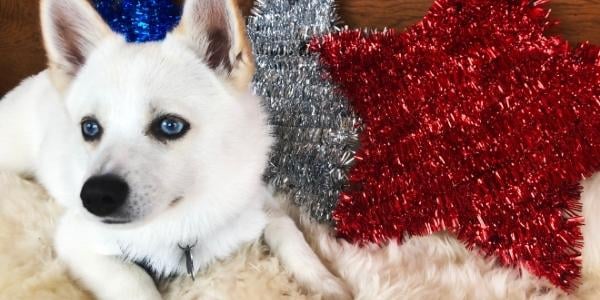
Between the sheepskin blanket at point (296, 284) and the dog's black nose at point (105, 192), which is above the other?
the dog's black nose at point (105, 192)

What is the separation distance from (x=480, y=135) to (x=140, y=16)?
91cm

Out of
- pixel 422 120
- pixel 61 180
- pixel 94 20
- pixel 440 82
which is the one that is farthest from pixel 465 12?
pixel 61 180

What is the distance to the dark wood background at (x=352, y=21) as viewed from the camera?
4.59 feet

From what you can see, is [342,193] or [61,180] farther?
[342,193]

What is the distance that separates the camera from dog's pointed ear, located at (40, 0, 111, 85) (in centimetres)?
106

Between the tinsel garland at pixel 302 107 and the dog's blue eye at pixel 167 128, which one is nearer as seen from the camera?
the dog's blue eye at pixel 167 128

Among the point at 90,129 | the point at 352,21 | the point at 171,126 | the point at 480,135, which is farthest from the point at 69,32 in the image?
the point at 480,135

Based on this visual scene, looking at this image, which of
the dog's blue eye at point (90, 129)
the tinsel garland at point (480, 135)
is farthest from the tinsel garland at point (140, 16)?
the tinsel garland at point (480, 135)

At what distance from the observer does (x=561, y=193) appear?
4.09 ft

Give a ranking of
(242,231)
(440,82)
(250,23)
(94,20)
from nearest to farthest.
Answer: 1. (94,20)
2. (242,231)
3. (440,82)
4. (250,23)

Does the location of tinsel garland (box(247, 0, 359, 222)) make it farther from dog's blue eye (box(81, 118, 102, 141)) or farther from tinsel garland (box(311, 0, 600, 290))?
dog's blue eye (box(81, 118, 102, 141))

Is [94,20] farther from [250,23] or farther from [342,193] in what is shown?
[342,193]

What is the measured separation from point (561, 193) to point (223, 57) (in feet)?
2.72

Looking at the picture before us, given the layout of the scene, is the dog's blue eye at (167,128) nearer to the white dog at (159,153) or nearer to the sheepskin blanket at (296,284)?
the white dog at (159,153)
